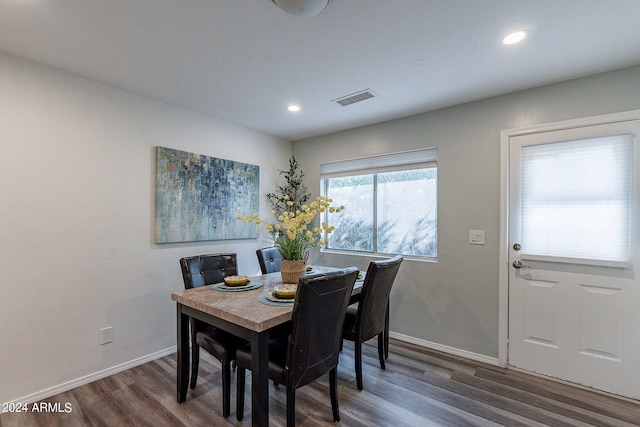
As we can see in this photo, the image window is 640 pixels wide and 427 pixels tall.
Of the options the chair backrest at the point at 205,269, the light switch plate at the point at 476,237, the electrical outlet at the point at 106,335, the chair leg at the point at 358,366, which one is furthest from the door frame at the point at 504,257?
the electrical outlet at the point at 106,335

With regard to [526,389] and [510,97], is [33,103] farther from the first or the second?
[526,389]

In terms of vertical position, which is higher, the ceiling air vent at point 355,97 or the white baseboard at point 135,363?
the ceiling air vent at point 355,97

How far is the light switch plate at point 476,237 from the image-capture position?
8.83ft

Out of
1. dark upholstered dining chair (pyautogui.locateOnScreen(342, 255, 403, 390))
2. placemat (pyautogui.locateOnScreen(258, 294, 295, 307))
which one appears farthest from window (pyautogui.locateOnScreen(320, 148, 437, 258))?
placemat (pyautogui.locateOnScreen(258, 294, 295, 307))

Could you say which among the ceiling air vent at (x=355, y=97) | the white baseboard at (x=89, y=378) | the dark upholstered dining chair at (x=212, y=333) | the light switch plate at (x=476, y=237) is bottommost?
the white baseboard at (x=89, y=378)

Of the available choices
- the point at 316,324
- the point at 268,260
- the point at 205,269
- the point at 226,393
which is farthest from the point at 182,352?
the point at 268,260

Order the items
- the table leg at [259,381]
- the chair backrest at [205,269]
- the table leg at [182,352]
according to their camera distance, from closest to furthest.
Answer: the table leg at [259,381] < the table leg at [182,352] < the chair backrest at [205,269]

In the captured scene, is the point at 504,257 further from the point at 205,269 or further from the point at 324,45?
the point at 205,269

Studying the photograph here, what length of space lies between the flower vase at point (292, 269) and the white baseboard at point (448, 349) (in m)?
1.57

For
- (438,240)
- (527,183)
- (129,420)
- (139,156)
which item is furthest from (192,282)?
(527,183)

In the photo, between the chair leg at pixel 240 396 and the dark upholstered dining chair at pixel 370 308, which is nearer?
the chair leg at pixel 240 396

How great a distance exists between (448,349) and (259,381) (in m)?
2.12

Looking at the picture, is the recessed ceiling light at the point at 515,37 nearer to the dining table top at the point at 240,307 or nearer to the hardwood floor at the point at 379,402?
the dining table top at the point at 240,307

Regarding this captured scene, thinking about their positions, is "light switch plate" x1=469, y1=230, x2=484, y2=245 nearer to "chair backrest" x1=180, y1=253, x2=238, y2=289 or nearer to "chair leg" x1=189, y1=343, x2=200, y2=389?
"chair backrest" x1=180, y1=253, x2=238, y2=289
